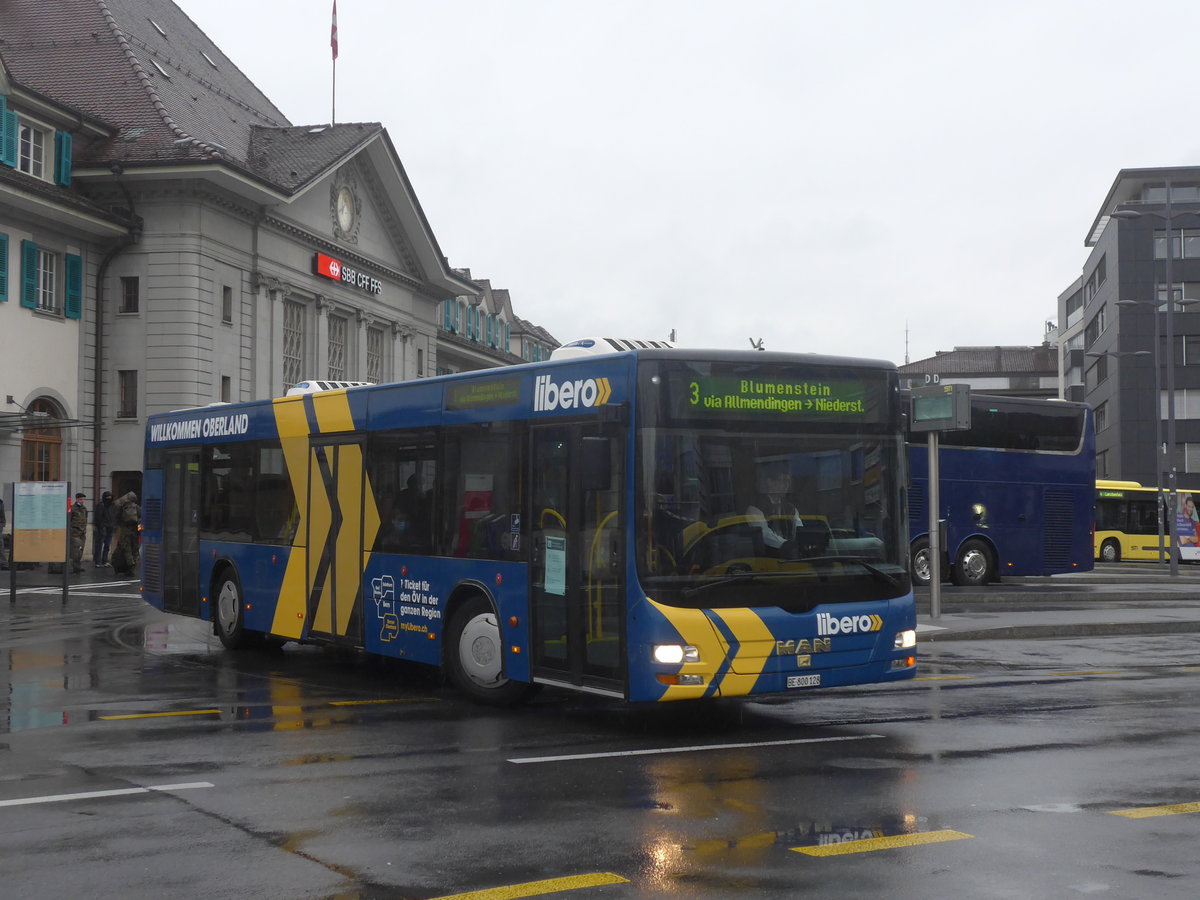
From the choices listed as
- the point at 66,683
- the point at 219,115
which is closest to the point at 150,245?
the point at 219,115

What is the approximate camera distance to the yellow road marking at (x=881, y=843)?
6422mm

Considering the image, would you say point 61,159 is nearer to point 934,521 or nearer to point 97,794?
point 934,521

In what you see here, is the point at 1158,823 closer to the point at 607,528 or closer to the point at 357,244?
the point at 607,528

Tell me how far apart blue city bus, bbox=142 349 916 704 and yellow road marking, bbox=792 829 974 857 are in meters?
3.00

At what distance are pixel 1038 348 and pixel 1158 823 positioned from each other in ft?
468

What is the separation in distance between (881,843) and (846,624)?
3.71 meters

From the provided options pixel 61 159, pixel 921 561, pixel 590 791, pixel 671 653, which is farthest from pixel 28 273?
pixel 590 791

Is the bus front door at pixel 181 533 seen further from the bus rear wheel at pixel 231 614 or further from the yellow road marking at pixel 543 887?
the yellow road marking at pixel 543 887

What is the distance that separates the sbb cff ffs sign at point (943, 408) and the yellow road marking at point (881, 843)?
11.5 m

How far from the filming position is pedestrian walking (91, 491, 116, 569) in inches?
1358

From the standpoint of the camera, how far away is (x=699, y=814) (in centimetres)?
727

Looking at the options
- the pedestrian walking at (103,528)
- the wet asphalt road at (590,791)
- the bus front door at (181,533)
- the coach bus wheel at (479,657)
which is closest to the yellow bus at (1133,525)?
the pedestrian walking at (103,528)

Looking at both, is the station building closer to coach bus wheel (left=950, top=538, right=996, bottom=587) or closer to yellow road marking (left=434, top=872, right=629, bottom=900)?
coach bus wheel (left=950, top=538, right=996, bottom=587)

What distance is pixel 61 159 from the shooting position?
36812mm
